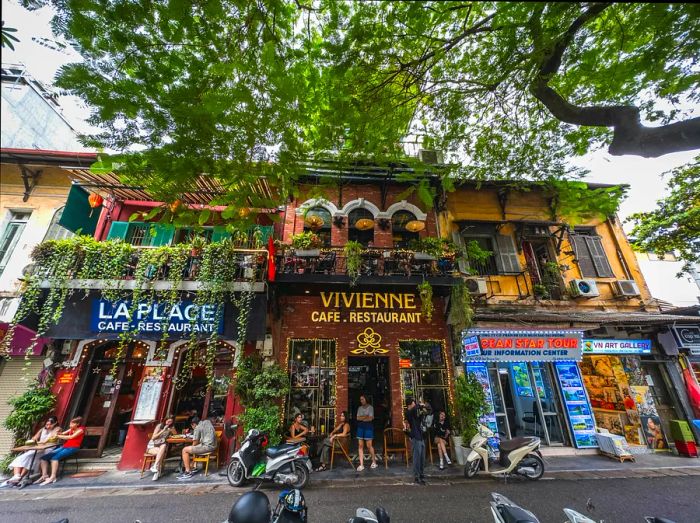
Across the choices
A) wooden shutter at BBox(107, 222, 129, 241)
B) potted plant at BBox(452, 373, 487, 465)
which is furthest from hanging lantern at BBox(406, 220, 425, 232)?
wooden shutter at BBox(107, 222, 129, 241)

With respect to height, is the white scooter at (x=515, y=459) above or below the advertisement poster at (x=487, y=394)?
below

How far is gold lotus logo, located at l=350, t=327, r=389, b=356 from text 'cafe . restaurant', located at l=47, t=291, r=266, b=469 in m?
3.13

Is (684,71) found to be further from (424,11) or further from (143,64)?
(143,64)

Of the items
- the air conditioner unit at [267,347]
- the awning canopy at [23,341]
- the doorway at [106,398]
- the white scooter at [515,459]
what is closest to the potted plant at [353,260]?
the air conditioner unit at [267,347]

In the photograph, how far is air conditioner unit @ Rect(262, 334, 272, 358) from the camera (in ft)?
28.6

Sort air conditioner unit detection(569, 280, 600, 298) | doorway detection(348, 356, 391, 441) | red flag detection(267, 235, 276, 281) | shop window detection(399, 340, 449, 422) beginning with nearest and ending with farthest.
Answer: red flag detection(267, 235, 276, 281) < shop window detection(399, 340, 449, 422) < doorway detection(348, 356, 391, 441) < air conditioner unit detection(569, 280, 600, 298)

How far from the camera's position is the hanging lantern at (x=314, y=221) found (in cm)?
991

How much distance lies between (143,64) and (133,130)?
84 centimetres

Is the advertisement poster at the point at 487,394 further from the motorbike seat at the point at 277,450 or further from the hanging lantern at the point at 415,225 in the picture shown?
the motorbike seat at the point at 277,450

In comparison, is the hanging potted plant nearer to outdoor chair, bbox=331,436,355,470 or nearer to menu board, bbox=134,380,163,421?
outdoor chair, bbox=331,436,355,470

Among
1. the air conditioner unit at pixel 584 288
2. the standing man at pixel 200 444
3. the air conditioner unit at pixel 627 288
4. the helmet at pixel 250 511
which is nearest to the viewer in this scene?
the helmet at pixel 250 511

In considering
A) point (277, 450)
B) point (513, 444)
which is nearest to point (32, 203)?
point (277, 450)

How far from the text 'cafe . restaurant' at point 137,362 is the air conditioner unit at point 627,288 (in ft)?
43.6

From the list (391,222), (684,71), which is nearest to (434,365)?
(391,222)
